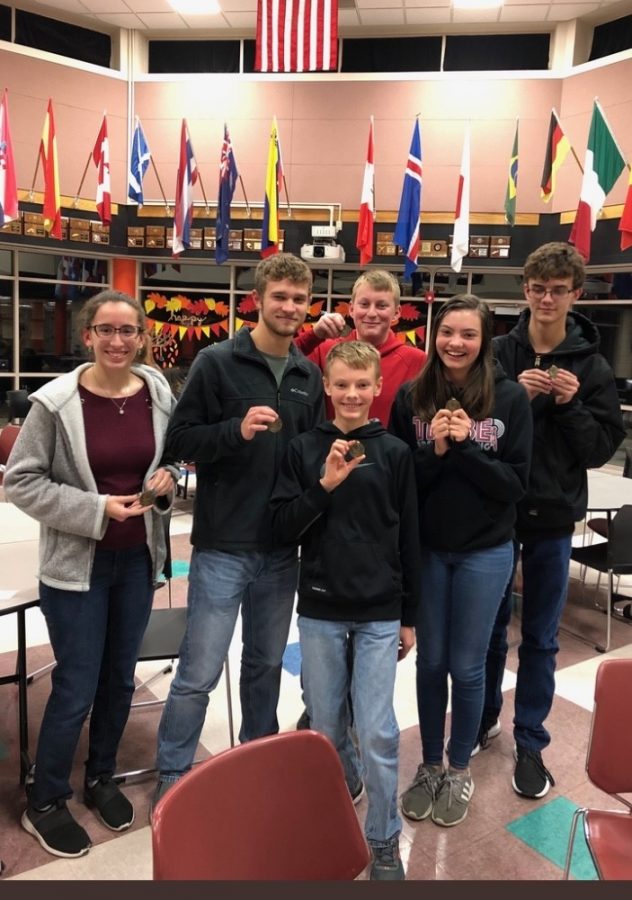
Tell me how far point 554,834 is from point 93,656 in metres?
Result: 1.81

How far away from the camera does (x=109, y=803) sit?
233 centimetres

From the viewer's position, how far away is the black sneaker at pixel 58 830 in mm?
2160

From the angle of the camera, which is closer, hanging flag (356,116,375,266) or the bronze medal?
the bronze medal

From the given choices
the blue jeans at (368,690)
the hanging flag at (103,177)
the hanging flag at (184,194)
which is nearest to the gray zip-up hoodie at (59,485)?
the blue jeans at (368,690)

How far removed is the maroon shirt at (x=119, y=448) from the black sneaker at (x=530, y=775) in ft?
5.91

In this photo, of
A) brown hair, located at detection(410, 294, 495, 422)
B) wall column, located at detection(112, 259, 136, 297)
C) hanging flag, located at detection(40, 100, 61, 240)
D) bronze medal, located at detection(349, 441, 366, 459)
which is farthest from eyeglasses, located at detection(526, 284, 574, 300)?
wall column, located at detection(112, 259, 136, 297)

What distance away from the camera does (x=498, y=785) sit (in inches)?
104

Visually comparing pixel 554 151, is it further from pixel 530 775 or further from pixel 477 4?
pixel 530 775

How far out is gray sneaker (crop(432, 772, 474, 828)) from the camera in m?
2.37

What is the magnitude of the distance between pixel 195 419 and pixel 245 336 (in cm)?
35

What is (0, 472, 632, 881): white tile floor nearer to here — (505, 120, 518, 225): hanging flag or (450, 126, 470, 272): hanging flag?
(450, 126, 470, 272): hanging flag

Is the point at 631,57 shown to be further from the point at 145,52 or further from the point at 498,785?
the point at 498,785

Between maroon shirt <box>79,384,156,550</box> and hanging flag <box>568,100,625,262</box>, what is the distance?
661cm

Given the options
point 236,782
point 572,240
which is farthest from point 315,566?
point 572,240
